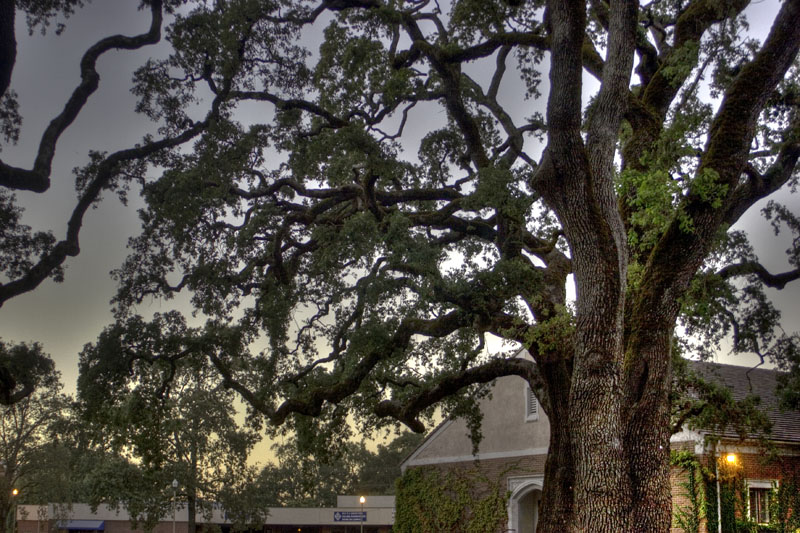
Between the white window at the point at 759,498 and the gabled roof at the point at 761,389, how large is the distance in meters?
1.13

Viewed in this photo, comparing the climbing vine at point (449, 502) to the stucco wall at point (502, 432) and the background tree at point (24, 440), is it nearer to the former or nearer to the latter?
the stucco wall at point (502, 432)

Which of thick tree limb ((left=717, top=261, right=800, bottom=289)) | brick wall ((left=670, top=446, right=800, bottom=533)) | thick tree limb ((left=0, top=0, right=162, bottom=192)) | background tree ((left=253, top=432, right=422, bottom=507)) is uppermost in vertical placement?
thick tree limb ((left=0, top=0, right=162, bottom=192))

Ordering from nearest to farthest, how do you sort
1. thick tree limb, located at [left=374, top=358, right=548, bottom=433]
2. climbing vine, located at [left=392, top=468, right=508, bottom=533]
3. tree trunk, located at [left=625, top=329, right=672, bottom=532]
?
tree trunk, located at [left=625, top=329, right=672, bottom=532] < thick tree limb, located at [left=374, top=358, right=548, bottom=433] < climbing vine, located at [left=392, top=468, right=508, bottom=533]

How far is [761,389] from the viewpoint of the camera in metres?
22.5

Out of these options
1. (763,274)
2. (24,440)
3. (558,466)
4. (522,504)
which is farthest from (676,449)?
(24,440)

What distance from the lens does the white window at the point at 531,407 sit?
70.1ft

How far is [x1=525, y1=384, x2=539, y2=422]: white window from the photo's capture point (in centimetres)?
2136

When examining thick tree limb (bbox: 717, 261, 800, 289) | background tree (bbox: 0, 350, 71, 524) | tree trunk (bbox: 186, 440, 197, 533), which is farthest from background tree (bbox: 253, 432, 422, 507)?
thick tree limb (bbox: 717, 261, 800, 289)

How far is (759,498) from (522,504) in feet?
21.8

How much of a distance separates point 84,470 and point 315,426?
20.6 meters

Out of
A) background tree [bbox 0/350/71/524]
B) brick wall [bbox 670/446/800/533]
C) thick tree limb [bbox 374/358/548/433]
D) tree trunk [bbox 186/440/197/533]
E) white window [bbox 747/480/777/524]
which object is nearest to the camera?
thick tree limb [bbox 374/358/548/433]

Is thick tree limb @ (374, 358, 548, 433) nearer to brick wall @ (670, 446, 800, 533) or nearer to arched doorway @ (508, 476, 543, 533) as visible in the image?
brick wall @ (670, 446, 800, 533)

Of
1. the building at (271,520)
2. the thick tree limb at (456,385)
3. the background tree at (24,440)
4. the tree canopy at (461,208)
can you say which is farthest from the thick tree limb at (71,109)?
the building at (271,520)

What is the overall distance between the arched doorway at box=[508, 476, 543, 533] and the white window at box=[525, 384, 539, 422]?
5.60 feet
